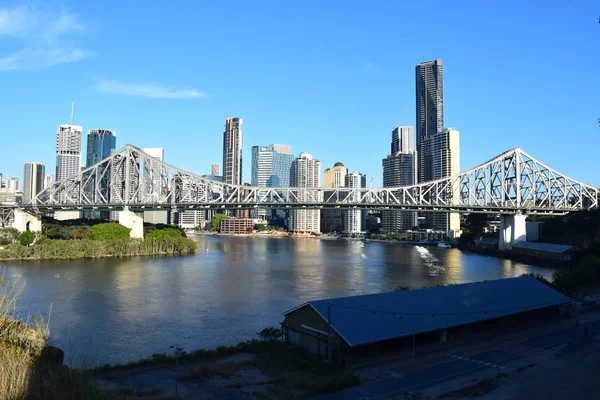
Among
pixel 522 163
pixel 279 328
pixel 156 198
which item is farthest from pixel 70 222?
pixel 522 163

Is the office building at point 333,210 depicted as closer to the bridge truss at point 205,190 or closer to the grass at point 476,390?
the bridge truss at point 205,190

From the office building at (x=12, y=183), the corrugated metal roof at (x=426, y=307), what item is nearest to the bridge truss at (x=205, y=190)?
the corrugated metal roof at (x=426, y=307)

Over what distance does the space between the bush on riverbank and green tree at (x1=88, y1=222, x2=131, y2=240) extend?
1.22m

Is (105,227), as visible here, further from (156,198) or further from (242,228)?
(242,228)

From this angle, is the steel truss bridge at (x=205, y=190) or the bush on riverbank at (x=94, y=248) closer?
the bush on riverbank at (x=94, y=248)

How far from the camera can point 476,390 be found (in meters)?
10.0

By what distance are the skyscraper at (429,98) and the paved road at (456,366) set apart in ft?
529

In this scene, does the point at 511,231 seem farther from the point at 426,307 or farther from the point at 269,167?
the point at 269,167

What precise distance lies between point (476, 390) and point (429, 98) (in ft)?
590

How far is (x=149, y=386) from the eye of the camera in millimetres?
10508

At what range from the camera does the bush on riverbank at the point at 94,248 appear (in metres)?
39.8

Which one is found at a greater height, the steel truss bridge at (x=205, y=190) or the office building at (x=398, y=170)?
the office building at (x=398, y=170)

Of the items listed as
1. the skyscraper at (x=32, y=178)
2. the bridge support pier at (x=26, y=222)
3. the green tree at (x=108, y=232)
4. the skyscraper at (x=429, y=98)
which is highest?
the skyscraper at (x=429, y=98)

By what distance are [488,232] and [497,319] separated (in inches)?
2297
